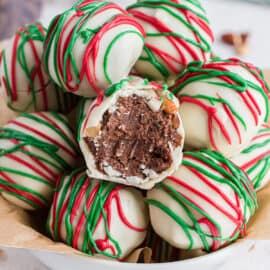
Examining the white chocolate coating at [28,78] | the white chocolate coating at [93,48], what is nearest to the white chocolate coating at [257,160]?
the white chocolate coating at [93,48]

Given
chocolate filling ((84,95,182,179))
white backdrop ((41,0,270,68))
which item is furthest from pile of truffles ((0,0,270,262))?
white backdrop ((41,0,270,68))

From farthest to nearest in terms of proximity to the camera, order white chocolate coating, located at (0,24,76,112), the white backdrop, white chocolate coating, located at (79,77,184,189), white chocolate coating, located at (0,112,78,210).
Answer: the white backdrop, white chocolate coating, located at (0,24,76,112), white chocolate coating, located at (0,112,78,210), white chocolate coating, located at (79,77,184,189)

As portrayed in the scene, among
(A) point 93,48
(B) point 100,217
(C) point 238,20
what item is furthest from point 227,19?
(B) point 100,217

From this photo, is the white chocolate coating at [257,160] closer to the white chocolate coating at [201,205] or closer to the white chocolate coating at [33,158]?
the white chocolate coating at [201,205]

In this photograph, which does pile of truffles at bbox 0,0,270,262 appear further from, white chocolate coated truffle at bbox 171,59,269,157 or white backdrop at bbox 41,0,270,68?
white backdrop at bbox 41,0,270,68

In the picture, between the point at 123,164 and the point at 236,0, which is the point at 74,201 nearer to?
the point at 123,164

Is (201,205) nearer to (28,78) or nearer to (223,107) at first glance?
(223,107)

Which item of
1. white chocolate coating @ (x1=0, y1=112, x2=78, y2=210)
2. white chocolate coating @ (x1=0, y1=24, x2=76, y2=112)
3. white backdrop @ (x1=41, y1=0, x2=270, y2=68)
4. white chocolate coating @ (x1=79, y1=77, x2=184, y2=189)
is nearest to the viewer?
white chocolate coating @ (x1=79, y1=77, x2=184, y2=189)

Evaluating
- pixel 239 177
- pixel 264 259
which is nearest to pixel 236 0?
pixel 264 259
